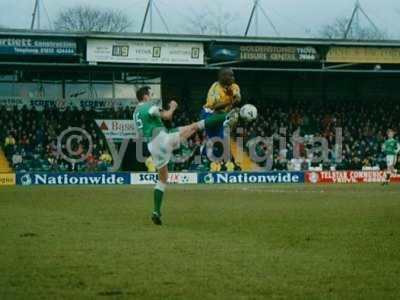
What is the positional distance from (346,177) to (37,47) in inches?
690

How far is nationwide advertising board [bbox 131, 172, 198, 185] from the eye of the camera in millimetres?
39781

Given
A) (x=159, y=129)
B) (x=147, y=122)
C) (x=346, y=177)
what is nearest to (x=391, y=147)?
(x=346, y=177)

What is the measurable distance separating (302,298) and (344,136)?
39.5 meters

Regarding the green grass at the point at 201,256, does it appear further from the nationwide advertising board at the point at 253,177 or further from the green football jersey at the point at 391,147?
the nationwide advertising board at the point at 253,177

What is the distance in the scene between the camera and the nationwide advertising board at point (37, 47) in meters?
38.8

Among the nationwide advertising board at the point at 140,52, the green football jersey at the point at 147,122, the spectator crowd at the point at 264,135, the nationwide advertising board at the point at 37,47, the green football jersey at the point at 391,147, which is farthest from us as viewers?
the spectator crowd at the point at 264,135

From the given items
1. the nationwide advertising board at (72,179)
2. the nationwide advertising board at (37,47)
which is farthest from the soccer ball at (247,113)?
the nationwide advertising board at (37,47)

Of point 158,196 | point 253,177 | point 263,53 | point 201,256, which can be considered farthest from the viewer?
point 263,53

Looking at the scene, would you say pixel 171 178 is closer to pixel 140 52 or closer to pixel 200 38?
pixel 140 52

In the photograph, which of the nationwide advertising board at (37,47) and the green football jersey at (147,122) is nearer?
the green football jersey at (147,122)

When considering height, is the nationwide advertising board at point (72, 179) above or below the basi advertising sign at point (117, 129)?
below

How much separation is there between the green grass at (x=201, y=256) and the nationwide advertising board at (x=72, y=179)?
23188 mm

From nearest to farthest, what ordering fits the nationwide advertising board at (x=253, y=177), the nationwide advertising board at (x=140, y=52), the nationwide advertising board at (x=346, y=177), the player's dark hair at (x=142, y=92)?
1. the player's dark hair at (x=142, y=92)
2. the nationwide advertising board at (x=140, y=52)
3. the nationwide advertising board at (x=253, y=177)
4. the nationwide advertising board at (x=346, y=177)

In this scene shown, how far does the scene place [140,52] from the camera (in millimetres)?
39844
